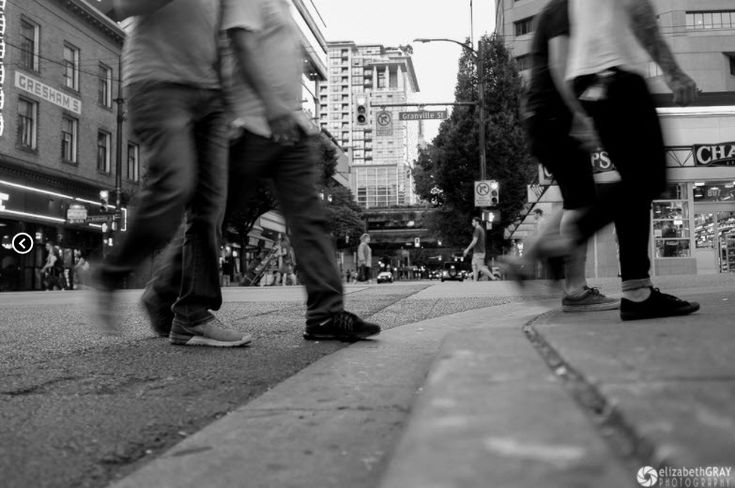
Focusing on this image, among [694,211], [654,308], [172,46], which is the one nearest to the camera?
[654,308]

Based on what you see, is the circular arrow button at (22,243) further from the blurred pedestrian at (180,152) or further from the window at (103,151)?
the blurred pedestrian at (180,152)

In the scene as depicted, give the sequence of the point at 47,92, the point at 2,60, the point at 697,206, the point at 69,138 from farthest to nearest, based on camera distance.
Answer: the point at 69,138, the point at 47,92, the point at 697,206, the point at 2,60

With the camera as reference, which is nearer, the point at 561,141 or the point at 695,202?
the point at 561,141

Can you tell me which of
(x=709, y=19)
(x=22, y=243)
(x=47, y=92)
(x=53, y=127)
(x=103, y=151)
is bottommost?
(x=22, y=243)

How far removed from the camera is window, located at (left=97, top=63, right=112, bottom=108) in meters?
26.5

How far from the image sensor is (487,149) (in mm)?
30453

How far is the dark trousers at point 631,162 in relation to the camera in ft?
8.73

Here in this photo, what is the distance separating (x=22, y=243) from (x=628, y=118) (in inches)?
890

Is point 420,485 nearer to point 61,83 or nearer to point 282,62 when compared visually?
point 282,62

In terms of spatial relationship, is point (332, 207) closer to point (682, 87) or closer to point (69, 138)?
point (69, 138)

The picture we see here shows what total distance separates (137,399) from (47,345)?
1.56 m

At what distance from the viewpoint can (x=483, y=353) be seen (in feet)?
4.56

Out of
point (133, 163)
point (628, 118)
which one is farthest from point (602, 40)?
point (133, 163)

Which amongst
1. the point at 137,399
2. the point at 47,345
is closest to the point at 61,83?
the point at 47,345
